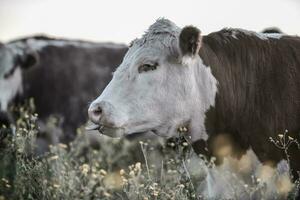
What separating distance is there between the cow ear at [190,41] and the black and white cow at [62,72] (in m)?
6.95

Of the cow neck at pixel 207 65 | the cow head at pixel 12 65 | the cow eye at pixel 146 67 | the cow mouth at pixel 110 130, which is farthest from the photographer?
the cow head at pixel 12 65

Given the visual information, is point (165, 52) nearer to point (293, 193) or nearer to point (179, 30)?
point (179, 30)

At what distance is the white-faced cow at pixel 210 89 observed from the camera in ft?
19.0

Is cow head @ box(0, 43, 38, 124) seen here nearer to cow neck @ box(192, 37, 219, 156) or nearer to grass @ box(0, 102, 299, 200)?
grass @ box(0, 102, 299, 200)

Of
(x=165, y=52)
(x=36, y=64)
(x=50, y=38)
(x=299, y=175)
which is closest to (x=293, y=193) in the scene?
(x=299, y=175)

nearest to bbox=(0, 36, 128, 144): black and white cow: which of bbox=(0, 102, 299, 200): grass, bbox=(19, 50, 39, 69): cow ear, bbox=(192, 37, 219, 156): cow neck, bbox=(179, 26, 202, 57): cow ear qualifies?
bbox=(19, 50, 39, 69): cow ear

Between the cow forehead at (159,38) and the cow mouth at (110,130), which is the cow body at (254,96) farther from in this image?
the cow mouth at (110,130)

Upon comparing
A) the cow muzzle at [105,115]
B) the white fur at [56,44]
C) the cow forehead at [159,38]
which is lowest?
the white fur at [56,44]

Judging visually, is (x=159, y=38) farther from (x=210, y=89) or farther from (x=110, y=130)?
(x=110, y=130)

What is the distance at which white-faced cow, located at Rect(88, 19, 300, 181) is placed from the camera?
19.0 feet

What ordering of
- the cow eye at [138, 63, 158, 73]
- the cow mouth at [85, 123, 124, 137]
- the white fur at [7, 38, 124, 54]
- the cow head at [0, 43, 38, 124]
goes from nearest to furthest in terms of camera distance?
1. the cow mouth at [85, 123, 124, 137]
2. the cow eye at [138, 63, 158, 73]
3. the cow head at [0, 43, 38, 124]
4. the white fur at [7, 38, 124, 54]

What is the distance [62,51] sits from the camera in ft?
43.5

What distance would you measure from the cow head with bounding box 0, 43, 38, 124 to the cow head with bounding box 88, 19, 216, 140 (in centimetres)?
642

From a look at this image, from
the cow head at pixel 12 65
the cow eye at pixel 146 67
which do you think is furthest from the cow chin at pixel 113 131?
the cow head at pixel 12 65
